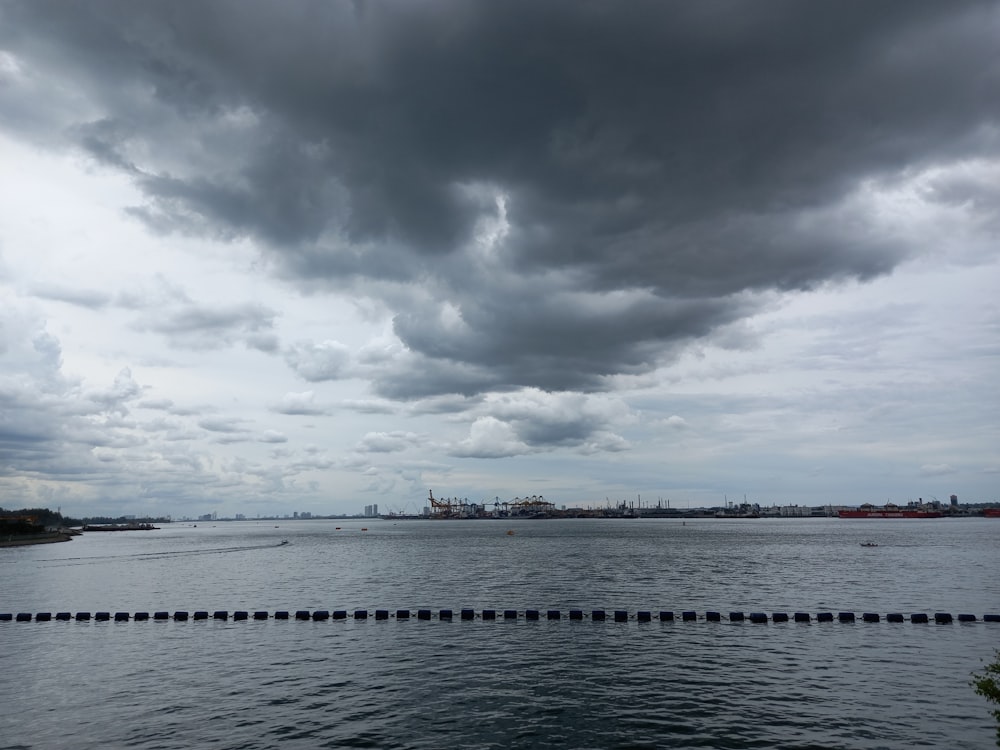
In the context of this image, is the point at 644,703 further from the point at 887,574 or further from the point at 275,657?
the point at 887,574

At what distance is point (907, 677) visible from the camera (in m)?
51.5

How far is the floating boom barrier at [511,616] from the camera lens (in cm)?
7331

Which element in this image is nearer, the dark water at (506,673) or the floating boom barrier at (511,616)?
the dark water at (506,673)

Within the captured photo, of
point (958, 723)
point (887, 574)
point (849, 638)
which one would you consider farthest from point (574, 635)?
point (887, 574)

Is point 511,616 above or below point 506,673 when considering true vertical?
above

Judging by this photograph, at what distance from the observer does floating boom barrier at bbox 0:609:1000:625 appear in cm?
7331

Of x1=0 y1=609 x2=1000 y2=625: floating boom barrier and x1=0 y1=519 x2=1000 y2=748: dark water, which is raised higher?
x1=0 y1=609 x2=1000 y2=625: floating boom barrier

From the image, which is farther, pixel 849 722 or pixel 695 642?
pixel 695 642

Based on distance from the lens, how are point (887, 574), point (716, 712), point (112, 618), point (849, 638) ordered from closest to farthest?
point (716, 712) → point (849, 638) → point (112, 618) → point (887, 574)

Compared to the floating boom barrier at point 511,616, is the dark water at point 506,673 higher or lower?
lower

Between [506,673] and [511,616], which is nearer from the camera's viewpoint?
[506,673]

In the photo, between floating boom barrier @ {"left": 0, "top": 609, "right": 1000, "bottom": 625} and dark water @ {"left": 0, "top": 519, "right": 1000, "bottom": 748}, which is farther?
floating boom barrier @ {"left": 0, "top": 609, "right": 1000, "bottom": 625}

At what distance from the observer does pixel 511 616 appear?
78.1m

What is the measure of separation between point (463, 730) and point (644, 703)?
13323 mm
